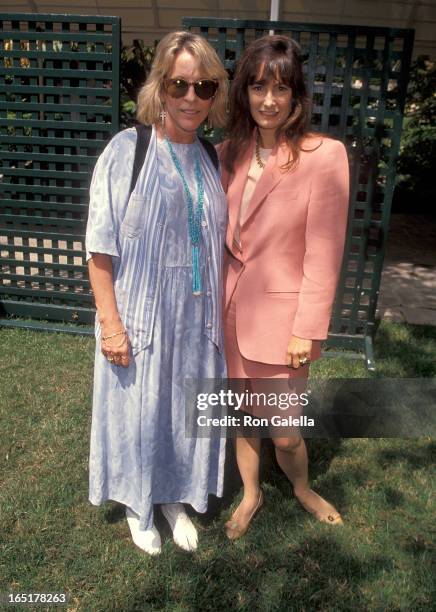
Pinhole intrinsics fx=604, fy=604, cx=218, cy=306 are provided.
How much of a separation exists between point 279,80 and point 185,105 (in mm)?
359

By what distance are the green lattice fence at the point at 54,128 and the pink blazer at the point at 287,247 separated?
8.28 feet

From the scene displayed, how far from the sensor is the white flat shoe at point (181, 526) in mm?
2707

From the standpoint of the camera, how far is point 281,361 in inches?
96.3

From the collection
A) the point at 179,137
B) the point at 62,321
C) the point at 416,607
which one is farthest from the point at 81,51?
the point at 416,607

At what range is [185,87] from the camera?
7.29 ft

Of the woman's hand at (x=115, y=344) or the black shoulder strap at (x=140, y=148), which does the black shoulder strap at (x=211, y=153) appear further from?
the woman's hand at (x=115, y=344)

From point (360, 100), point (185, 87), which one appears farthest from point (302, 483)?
point (360, 100)

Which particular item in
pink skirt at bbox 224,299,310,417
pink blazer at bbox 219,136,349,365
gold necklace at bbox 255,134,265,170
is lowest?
pink skirt at bbox 224,299,310,417

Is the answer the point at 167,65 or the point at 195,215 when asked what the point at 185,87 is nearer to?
the point at 167,65

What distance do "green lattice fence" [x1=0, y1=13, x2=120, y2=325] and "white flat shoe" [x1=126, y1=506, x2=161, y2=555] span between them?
271cm

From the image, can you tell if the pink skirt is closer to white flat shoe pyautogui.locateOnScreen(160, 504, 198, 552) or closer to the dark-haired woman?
the dark-haired woman

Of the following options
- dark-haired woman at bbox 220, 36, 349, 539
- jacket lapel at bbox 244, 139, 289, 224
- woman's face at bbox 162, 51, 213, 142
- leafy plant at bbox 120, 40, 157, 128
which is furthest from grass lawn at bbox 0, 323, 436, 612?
leafy plant at bbox 120, 40, 157, 128

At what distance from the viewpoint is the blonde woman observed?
7.28ft

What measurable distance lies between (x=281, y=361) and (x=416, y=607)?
1.13m
